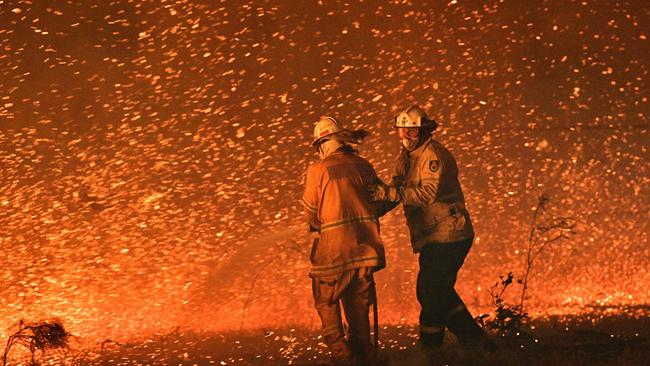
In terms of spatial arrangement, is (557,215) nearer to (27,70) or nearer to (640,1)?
(640,1)

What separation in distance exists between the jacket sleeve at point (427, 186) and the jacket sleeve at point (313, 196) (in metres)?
0.48

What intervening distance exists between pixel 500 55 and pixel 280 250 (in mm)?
2251

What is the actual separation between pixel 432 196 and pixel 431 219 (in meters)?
0.22

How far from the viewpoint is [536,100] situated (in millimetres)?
8023

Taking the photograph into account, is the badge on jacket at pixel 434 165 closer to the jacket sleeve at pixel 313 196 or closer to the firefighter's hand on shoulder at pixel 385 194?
→ the firefighter's hand on shoulder at pixel 385 194

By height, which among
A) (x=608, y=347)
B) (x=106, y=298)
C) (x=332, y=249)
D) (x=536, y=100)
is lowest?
(x=608, y=347)

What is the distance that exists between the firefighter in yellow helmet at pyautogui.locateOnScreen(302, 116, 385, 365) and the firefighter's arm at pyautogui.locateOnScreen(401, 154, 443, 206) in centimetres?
22

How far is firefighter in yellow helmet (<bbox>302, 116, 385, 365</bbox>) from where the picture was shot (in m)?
5.68

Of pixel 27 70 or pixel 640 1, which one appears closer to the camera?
pixel 27 70

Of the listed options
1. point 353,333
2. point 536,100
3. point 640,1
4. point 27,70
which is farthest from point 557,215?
point 27,70

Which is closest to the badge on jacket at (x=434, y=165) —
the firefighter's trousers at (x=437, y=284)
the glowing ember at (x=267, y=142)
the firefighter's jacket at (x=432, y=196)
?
the firefighter's jacket at (x=432, y=196)

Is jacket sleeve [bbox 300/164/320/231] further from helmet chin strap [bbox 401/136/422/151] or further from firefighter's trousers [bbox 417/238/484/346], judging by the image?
firefighter's trousers [bbox 417/238/484/346]

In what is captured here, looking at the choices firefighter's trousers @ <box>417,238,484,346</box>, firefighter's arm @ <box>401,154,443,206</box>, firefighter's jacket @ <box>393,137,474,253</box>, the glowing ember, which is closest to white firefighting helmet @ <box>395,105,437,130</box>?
firefighter's jacket @ <box>393,137,474,253</box>

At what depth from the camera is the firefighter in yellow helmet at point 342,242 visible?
5.68m
